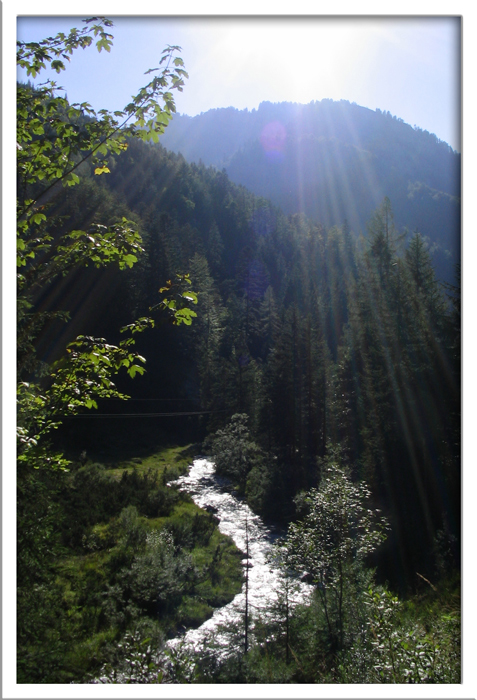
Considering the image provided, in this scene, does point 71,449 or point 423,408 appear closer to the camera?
point 423,408

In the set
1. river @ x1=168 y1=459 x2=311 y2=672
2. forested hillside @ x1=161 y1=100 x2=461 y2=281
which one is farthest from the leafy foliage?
forested hillside @ x1=161 y1=100 x2=461 y2=281

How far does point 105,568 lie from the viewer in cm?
1146

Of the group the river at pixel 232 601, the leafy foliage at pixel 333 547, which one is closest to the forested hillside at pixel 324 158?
the river at pixel 232 601

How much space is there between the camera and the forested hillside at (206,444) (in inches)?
156

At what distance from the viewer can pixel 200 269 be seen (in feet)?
116

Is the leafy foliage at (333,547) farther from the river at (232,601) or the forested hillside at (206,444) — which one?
the river at (232,601)

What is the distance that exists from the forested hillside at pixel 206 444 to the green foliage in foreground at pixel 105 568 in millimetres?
66

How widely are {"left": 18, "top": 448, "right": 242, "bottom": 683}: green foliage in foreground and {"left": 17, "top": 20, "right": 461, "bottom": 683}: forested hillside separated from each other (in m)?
0.07

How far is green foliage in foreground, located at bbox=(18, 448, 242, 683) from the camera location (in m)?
5.62

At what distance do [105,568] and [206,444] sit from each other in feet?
38.4

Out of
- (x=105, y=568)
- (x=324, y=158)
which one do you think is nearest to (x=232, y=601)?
(x=105, y=568)

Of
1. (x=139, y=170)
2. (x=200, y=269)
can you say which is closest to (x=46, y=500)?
(x=200, y=269)
